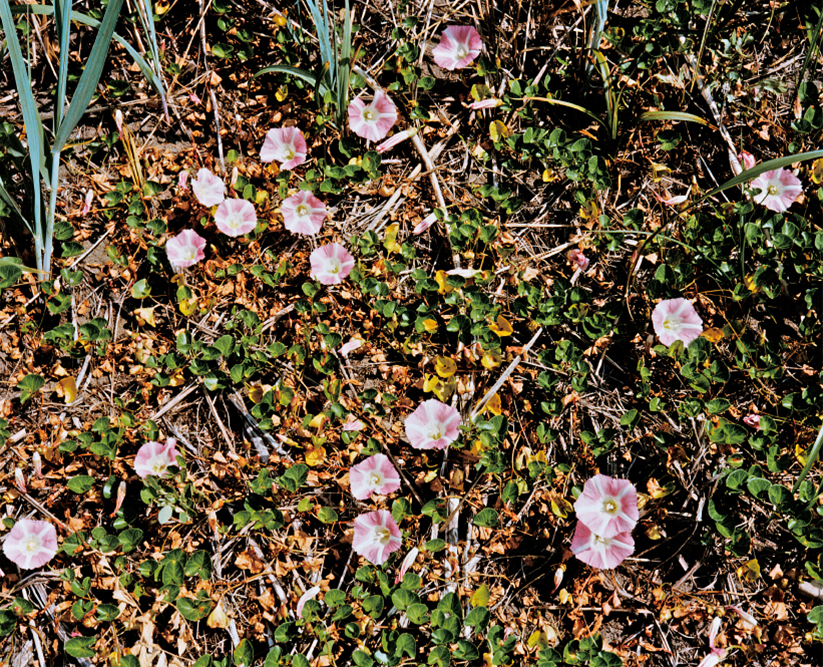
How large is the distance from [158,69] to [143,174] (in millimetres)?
300

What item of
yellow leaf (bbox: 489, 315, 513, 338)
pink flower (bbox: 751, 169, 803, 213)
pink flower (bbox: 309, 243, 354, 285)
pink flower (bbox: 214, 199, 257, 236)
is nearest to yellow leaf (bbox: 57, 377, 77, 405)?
pink flower (bbox: 214, 199, 257, 236)

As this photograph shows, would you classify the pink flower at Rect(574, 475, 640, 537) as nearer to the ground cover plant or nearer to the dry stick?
the ground cover plant

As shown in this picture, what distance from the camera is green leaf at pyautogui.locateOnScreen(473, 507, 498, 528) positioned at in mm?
1654

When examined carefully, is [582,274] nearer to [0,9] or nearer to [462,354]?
[462,354]

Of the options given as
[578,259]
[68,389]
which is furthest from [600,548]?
[68,389]

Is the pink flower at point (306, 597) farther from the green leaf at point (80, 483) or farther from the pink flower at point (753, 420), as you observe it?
the pink flower at point (753, 420)

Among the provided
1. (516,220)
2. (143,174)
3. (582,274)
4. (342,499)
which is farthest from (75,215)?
(582,274)

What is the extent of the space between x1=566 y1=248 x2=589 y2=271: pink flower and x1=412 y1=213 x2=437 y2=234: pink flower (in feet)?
1.32

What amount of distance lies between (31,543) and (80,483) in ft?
0.59

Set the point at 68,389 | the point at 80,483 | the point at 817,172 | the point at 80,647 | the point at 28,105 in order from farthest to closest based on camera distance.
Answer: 1. the point at 817,172
2. the point at 68,389
3. the point at 80,483
4. the point at 80,647
5. the point at 28,105

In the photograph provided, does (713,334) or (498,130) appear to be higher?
(498,130)

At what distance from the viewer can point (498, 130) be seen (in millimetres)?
1938

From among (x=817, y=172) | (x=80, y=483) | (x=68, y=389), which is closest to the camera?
(x=80, y=483)

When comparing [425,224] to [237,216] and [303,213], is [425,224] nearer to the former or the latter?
[303,213]
